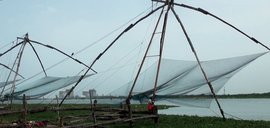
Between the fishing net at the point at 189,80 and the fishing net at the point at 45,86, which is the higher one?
the fishing net at the point at 45,86

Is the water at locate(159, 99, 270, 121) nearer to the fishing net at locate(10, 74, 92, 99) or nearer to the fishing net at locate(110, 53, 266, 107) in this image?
the fishing net at locate(110, 53, 266, 107)

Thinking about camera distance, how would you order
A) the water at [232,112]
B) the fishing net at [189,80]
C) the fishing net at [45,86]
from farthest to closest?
the water at [232,112] → the fishing net at [45,86] → the fishing net at [189,80]

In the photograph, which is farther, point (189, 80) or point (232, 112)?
point (232, 112)

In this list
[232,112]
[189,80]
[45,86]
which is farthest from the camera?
[232,112]

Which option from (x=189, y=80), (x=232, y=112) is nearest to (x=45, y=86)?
(x=189, y=80)

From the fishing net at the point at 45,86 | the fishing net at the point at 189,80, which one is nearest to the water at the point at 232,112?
the fishing net at the point at 189,80

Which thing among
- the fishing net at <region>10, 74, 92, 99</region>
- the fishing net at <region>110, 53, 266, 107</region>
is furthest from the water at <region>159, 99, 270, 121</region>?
the fishing net at <region>10, 74, 92, 99</region>

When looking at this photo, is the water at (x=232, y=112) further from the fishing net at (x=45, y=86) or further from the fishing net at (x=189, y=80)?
the fishing net at (x=45, y=86)

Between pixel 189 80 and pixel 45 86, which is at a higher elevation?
pixel 45 86

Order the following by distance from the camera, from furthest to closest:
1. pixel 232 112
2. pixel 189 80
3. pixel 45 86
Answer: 1. pixel 232 112
2. pixel 45 86
3. pixel 189 80

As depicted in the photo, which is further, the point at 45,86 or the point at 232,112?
the point at 232,112

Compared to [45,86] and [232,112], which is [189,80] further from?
[232,112]

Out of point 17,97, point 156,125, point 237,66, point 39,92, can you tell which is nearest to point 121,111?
point 156,125

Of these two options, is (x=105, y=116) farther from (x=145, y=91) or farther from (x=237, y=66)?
(x=237, y=66)
